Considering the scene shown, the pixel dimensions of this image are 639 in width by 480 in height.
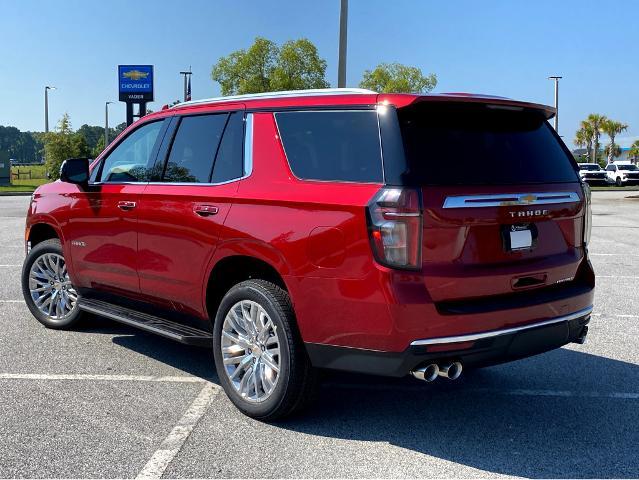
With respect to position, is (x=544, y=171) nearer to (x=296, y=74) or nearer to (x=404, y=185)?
(x=404, y=185)

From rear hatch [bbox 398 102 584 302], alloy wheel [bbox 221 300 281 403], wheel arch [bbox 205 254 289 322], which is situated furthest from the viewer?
wheel arch [bbox 205 254 289 322]

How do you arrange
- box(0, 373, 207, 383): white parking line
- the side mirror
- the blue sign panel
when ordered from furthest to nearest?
the blue sign panel, the side mirror, box(0, 373, 207, 383): white parking line

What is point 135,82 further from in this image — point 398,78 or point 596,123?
point 596,123

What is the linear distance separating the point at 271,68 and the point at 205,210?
5509 cm

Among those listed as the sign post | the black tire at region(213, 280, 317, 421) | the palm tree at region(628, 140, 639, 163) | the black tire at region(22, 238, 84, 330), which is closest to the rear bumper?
the black tire at region(213, 280, 317, 421)

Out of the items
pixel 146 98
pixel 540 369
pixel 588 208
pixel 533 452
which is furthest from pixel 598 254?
pixel 146 98

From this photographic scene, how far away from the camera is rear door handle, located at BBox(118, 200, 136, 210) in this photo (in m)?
5.23

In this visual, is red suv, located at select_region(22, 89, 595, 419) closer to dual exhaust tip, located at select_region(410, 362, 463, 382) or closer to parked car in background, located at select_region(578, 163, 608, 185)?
dual exhaust tip, located at select_region(410, 362, 463, 382)

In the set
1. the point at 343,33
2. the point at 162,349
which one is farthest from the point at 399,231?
the point at 343,33

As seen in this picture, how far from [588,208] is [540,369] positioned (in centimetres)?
145

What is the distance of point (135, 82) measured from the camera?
175 feet

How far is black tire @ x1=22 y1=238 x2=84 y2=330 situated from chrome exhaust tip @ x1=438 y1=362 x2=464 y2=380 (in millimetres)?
3692

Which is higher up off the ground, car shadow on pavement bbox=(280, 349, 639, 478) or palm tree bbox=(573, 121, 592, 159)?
palm tree bbox=(573, 121, 592, 159)

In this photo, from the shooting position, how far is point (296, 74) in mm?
56844
